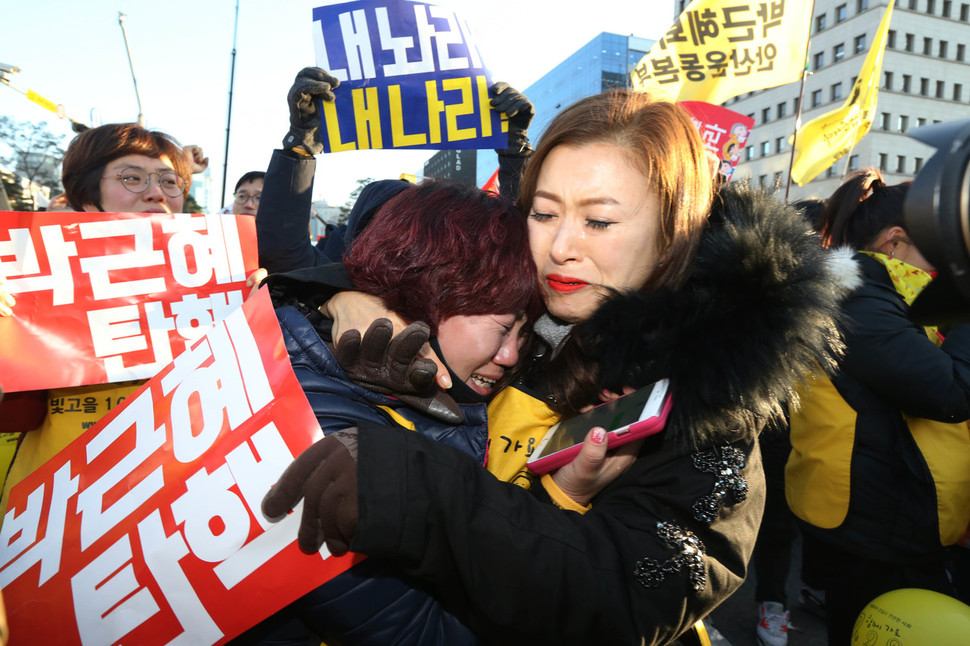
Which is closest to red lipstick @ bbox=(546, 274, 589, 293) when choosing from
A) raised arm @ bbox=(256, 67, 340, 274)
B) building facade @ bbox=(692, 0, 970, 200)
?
raised arm @ bbox=(256, 67, 340, 274)

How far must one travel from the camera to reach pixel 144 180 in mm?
2643

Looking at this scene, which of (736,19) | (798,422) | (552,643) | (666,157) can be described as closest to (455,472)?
(552,643)

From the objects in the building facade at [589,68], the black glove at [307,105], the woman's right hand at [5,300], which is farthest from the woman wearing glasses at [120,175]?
the building facade at [589,68]

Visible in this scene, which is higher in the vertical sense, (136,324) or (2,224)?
(2,224)

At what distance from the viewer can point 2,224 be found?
6.66 feet

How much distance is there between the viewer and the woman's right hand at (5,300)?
198cm

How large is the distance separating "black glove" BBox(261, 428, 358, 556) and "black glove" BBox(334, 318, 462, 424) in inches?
7.6

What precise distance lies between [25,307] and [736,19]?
20.6ft

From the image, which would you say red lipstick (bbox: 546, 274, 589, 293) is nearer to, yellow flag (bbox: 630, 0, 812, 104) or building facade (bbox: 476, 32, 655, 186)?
yellow flag (bbox: 630, 0, 812, 104)

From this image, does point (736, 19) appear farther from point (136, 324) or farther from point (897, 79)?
point (897, 79)

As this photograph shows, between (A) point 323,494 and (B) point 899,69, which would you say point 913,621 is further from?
(B) point 899,69

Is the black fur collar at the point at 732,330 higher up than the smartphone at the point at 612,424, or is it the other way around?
the black fur collar at the point at 732,330

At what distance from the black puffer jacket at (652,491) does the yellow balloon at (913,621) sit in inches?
45.8

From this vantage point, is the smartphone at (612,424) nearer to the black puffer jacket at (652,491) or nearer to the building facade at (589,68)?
the black puffer jacket at (652,491)
